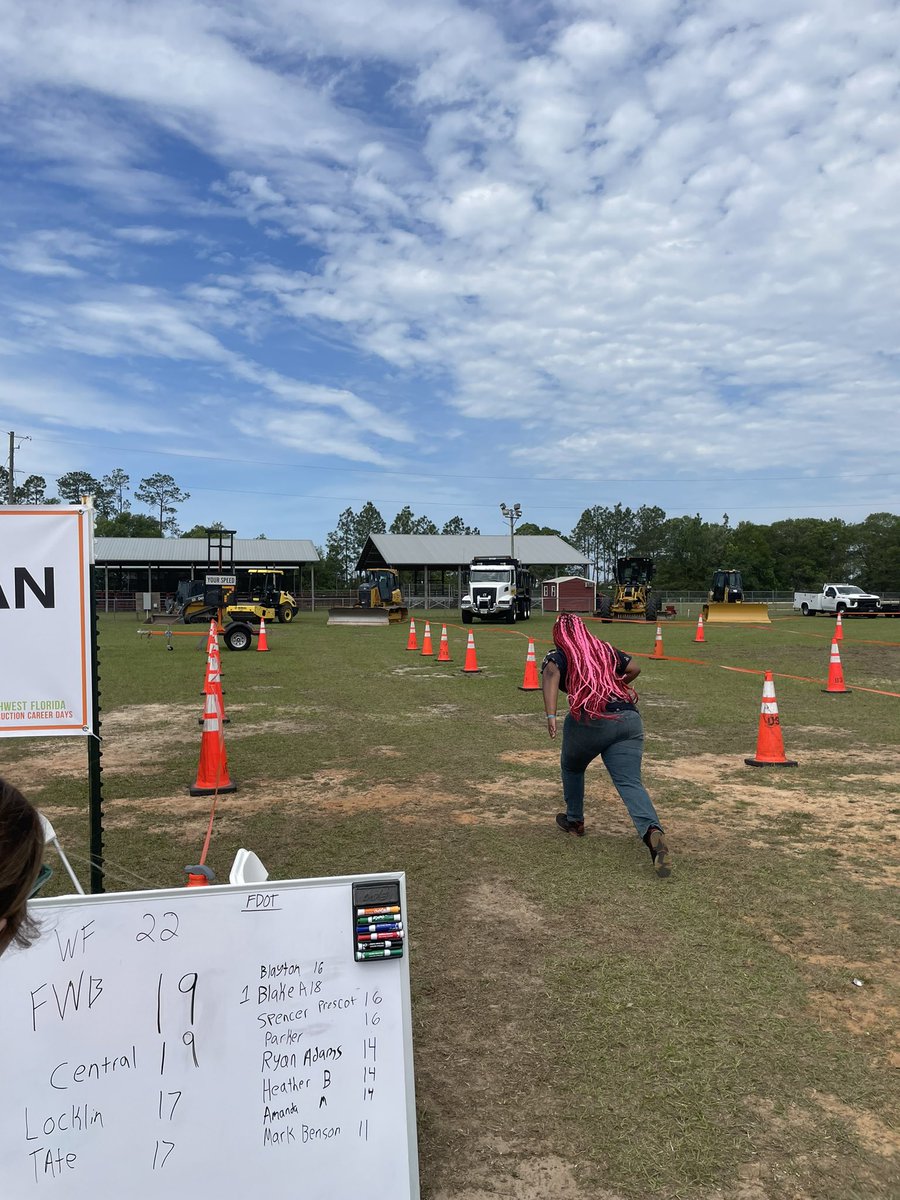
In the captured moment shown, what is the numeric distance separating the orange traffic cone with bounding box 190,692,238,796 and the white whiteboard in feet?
15.3

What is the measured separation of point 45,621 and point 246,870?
5.17 feet

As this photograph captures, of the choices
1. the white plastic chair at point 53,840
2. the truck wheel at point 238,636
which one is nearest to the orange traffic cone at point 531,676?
the truck wheel at point 238,636

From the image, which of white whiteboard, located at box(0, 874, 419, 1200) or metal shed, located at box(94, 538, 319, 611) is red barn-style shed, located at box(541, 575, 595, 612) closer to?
metal shed, located at box(94, 538, 319, 611)

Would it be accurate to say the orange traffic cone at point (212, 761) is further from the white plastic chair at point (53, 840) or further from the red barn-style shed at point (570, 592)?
the red barn-style shed at point (570, 592)

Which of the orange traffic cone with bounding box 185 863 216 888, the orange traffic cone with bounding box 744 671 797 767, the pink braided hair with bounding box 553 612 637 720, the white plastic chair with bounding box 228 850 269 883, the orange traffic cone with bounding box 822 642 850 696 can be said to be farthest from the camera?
the orange traffic cone with bounding box 822 642 850 696

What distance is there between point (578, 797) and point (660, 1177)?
3214 mm

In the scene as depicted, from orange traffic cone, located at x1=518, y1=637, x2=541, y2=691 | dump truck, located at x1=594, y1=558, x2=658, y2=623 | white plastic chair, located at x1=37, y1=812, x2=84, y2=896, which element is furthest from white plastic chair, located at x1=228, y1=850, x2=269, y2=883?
dump truck, located at x1=594, y1=558, x2=658, y2=623

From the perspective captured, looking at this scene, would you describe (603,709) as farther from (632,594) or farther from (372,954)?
(632,594)

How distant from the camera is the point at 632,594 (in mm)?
35219

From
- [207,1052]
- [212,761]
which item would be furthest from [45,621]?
[212,761]

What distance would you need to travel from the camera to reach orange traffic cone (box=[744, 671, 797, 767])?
25.2 ft

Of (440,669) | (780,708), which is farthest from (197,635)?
(780,708)

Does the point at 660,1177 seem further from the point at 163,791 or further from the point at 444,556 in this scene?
the point at 444,556

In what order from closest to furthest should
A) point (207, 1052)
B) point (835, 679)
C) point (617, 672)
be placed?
point (207, 1052), point (617, 672), point (835, 679)
